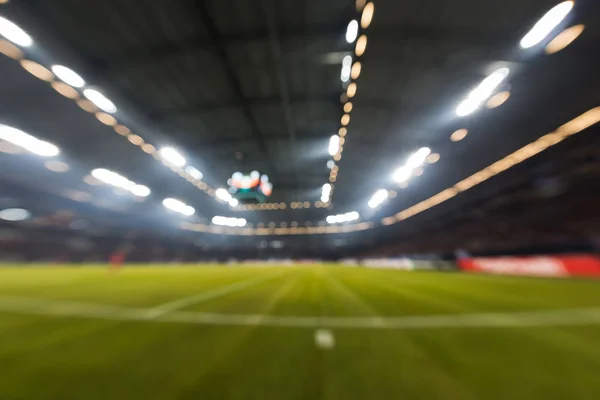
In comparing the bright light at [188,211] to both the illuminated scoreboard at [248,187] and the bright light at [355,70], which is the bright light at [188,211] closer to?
the illuminated scoreboard at [248,187]

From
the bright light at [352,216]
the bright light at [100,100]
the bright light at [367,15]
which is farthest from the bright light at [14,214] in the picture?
the bright light at [352,216]

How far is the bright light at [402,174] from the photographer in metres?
17.4

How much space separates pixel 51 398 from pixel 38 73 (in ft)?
37.8

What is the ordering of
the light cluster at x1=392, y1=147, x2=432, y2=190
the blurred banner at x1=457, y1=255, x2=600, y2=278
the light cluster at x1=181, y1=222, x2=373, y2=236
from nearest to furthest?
the blurred banner at x1=457, y1=255, x2=600, y2=278, the light cluster at x1=392, y1=147, x2=432, y2=190, the light cluster at x1=181, y1=222, x2=373, y2=236

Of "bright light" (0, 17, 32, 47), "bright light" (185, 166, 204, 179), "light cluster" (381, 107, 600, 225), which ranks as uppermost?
"bright light" (185, 166, 204, 179)

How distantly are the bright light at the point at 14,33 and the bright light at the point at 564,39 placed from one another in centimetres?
1490

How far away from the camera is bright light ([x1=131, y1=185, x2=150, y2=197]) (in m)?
20.2

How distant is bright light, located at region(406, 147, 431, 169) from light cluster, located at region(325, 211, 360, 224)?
18220mm

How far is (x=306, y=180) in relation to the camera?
890 inches

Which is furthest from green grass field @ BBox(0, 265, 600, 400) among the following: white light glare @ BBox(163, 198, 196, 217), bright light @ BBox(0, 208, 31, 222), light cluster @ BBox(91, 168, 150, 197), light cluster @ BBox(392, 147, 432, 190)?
white light glare @ BBox(163, 198, 196, 217)

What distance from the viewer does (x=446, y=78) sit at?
28.2ft

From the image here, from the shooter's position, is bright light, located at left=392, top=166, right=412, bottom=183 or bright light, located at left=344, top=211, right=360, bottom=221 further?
bright light, located at left=344, top=211, right=360, bottom=221

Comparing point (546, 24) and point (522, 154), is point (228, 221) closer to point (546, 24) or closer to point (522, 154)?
point (522, 154)

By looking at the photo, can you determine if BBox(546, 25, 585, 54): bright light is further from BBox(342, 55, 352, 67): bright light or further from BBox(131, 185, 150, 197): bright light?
BBox(131, 185, 150, 197): bright light
